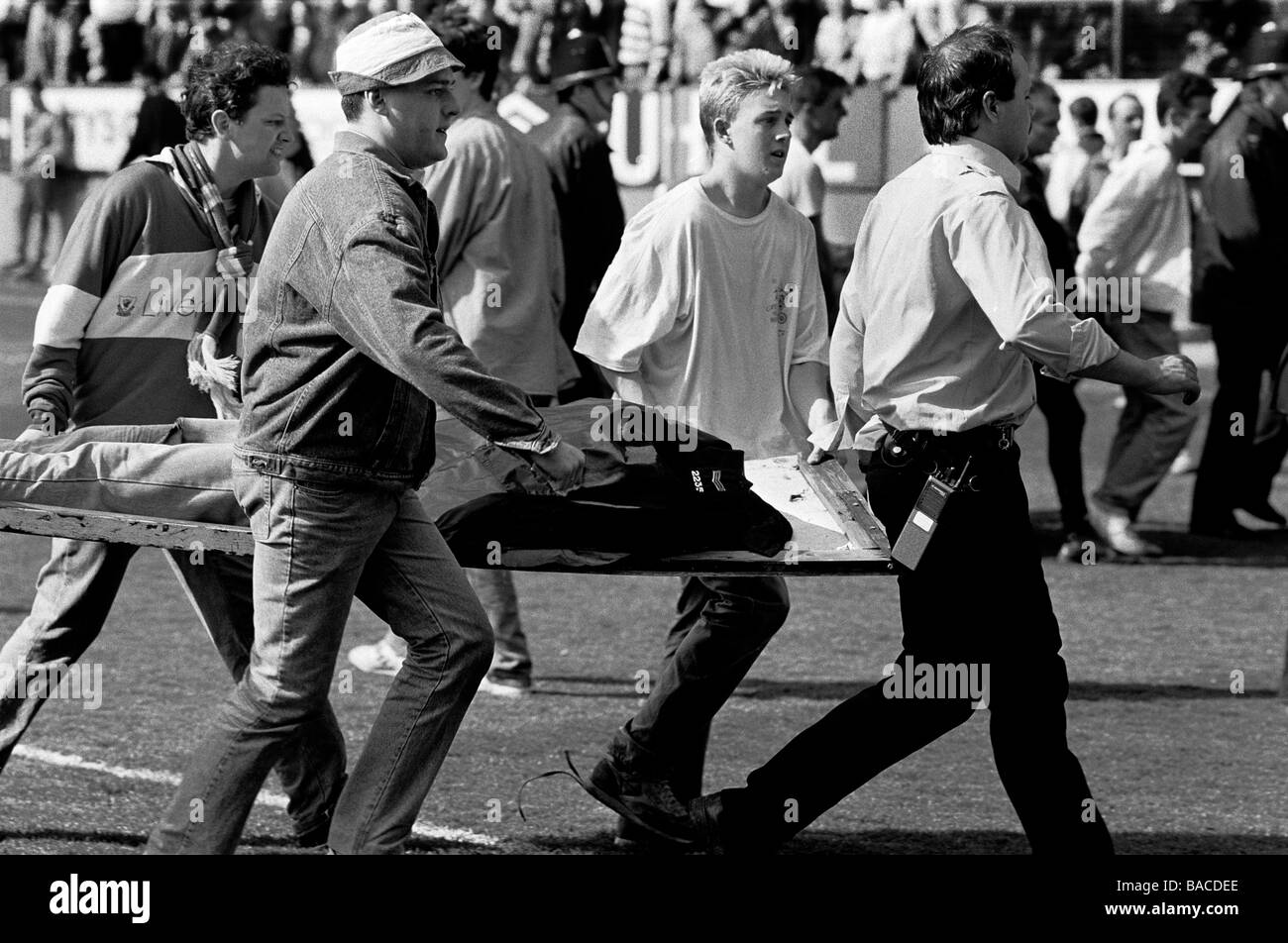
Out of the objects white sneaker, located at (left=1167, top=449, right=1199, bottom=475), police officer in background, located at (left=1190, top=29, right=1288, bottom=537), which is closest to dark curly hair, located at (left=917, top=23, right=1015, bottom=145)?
police officer in background, located at (left=1190, top=29, right=1288, bottom=537)

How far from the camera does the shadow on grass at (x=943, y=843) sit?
5395mm

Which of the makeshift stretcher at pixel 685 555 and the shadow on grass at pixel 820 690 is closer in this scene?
the makeshift stretcher at pixel 685 555

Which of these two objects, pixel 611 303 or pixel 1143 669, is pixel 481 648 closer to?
pixel 611 303

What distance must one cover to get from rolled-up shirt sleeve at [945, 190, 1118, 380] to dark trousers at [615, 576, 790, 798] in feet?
4.00

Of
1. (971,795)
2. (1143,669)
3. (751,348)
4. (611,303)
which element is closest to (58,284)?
(611,303)

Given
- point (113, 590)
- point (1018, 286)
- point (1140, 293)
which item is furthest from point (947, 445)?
point (1140, 293)

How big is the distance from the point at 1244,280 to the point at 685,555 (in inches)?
258

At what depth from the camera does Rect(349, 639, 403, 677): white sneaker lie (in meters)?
7.34

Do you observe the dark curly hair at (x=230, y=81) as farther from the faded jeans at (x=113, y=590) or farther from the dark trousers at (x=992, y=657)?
the dark trousers at (x=992, y=657)

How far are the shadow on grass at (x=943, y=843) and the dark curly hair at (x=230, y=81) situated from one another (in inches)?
79.2

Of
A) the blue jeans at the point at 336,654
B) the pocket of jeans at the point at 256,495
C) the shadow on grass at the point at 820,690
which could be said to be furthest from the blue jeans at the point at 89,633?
→ the shadow on grass at the point at 820,690

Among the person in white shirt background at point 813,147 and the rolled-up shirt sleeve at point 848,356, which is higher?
the rolled-up shirt sleeve at point 848,356

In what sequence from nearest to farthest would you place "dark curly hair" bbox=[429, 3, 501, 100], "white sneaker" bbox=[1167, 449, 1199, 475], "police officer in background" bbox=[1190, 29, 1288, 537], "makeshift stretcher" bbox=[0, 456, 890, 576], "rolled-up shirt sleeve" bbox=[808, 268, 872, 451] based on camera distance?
"makeshift stretcher" bbox=[0, 456, 890, 576] → "rolled-up shirt sleeve" bbox=[808, 268, 872, 451] → "dark curly hair" bbox=[429, 3, 501, 100] → "police officer in background" bbox=[1190, 29, 1288, 537] → "white sneaker" bbox=[1167, 449, 1199, 475]

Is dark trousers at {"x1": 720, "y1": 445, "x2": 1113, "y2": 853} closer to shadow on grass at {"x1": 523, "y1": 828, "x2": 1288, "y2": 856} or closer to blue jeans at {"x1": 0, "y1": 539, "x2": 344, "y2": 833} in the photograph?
shadow on grass at {"x1": 523, "y1": 828, "x2": 1288, "y2": 856}
